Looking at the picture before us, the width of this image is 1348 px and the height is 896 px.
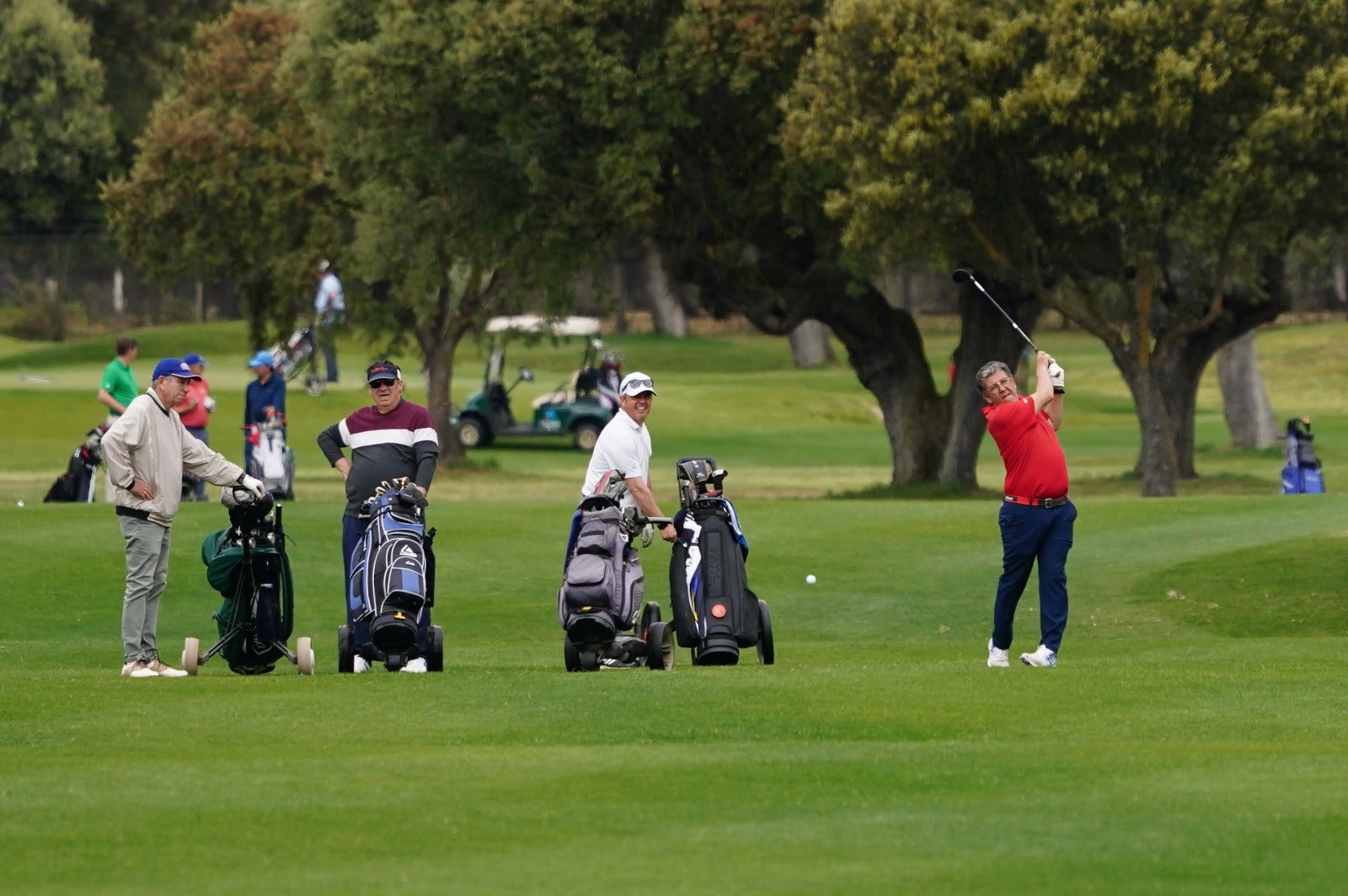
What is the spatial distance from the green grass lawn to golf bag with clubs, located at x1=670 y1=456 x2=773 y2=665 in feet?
1.76

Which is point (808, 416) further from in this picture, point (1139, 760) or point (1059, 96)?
point (1139, 760)

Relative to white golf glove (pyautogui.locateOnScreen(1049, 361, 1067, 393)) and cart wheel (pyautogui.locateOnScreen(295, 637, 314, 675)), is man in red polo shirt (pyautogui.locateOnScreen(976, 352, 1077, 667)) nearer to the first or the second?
white golf glove (pyautogui.locateOnScreen(1049, 361, 1067, 393))

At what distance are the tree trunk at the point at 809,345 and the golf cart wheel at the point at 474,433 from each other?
28321mm

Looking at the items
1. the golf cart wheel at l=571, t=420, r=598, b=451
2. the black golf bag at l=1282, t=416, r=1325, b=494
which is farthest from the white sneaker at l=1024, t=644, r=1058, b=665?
the golf cart wheel at l=571, t=420, r=598, b=451

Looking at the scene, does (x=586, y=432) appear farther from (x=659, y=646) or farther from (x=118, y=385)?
(x=659, y=646)

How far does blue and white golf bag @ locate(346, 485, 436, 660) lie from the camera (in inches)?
525

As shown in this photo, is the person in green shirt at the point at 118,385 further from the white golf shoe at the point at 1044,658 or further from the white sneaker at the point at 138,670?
the white golf shoe at the point at 1044,658

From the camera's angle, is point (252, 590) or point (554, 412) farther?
point (554, 412)

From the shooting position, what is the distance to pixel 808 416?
195 ft

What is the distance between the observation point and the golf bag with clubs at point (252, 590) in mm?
13883

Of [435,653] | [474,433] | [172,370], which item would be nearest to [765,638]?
[435,653]

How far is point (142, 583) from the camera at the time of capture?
1392 centimetres

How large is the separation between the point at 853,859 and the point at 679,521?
586 centimetres

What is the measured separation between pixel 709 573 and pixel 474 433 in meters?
36.8
